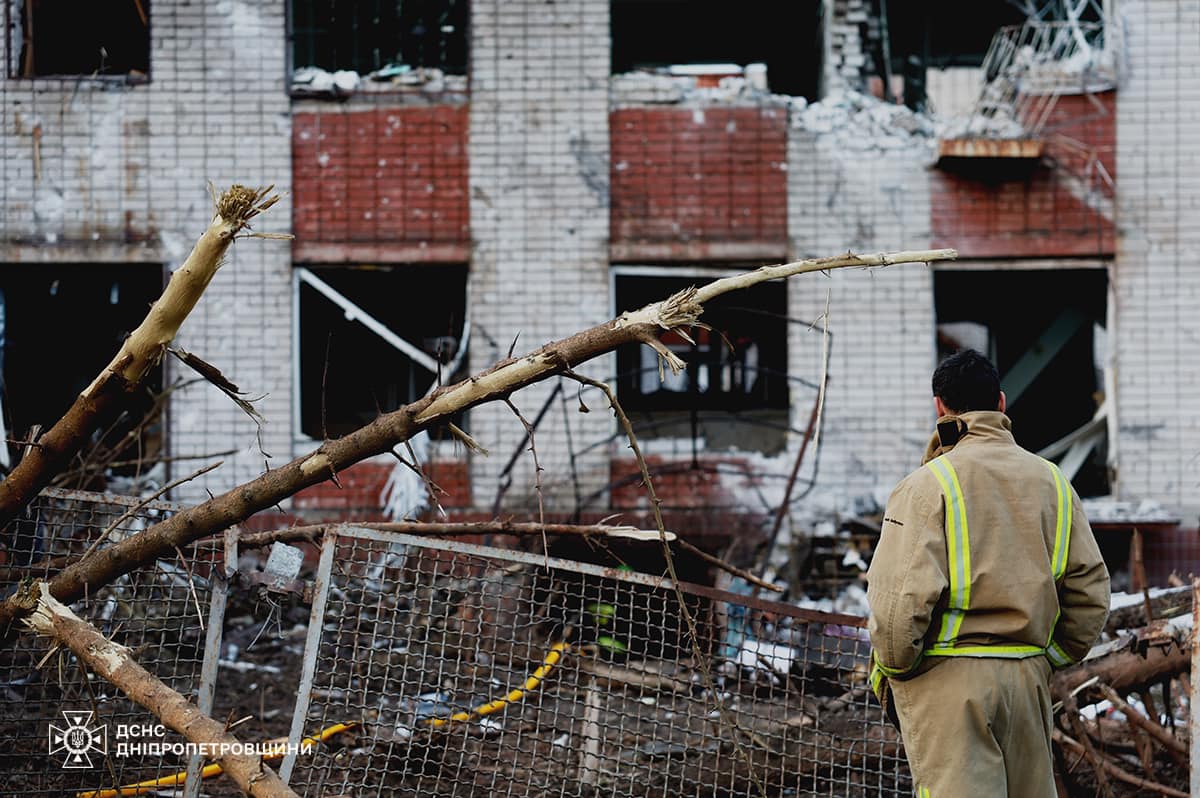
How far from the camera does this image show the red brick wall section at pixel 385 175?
355 inches

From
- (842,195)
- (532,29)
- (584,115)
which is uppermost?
(532,29)

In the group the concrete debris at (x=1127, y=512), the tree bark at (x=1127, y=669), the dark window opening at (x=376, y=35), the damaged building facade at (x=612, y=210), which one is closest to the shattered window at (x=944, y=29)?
the damaged building facade at (x=612, y=210)

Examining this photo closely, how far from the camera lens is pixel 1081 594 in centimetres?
318

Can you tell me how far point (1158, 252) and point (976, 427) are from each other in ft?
21.8

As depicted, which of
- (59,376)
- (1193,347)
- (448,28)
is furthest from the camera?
(59,376)

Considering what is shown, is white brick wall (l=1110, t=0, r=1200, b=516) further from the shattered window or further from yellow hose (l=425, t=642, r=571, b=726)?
yellow hose (l=425, t=642, r=571, b=726)

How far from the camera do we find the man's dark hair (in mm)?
3236

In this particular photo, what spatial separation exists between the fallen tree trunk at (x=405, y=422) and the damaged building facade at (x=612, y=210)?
15.4 feet

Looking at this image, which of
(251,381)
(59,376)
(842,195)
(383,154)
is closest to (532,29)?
(383,154)

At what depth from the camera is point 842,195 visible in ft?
29.3

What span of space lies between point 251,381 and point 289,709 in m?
3.58

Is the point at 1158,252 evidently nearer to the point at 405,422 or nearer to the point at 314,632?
the point at 405,422

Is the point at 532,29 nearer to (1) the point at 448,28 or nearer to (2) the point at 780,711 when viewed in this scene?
(1) the point at 448,28

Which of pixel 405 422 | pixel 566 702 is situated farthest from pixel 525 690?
pixel 405 422
